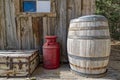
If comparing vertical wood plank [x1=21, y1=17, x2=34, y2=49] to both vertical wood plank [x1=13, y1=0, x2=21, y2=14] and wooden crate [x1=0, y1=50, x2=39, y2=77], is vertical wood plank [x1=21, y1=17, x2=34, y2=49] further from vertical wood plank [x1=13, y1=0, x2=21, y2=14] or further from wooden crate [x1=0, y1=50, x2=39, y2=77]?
wooden crate [x1=0, y1=50, x2=39, y2=77]

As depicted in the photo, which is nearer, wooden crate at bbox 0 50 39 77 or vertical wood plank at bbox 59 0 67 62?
wooden crate at bbox 0 50 39 77

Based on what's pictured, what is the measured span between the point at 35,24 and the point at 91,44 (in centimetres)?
167

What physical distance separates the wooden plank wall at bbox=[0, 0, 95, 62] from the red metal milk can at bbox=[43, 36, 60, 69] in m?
0.44

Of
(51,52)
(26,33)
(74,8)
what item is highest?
(74,8)

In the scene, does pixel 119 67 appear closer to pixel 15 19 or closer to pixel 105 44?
pixel 105 44

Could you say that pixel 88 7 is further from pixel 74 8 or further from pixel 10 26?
pixel 10 26

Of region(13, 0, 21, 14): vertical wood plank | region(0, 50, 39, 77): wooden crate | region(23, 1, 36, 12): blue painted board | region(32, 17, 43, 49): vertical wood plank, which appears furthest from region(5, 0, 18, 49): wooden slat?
region(0, 50, 39, 77): wooden crate

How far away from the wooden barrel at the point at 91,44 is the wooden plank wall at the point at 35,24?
923 mm

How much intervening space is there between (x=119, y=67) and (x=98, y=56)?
117 centimetres

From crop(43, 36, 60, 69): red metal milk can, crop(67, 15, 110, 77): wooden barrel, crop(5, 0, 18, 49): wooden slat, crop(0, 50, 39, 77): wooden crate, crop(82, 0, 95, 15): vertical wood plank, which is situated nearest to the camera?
crop(67, 15, 110, 77): wooden barrel

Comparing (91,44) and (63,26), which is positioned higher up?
(63,26)

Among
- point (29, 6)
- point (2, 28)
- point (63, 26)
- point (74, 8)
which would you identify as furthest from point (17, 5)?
point (74, 8)

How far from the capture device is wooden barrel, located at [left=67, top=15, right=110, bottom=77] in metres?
3.85

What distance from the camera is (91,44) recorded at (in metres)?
3.83
